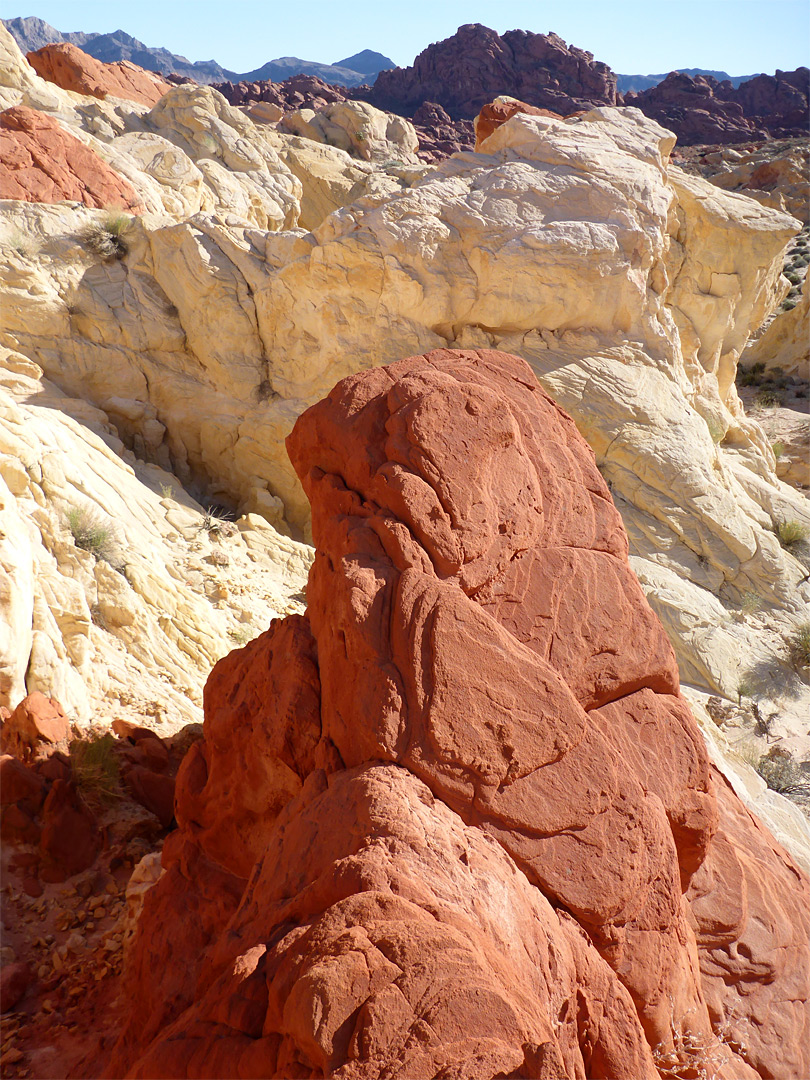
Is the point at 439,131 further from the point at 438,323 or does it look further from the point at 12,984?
the point at 12,984

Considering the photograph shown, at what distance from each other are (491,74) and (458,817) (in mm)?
58025

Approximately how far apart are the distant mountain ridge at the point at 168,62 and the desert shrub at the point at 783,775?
3648 inches

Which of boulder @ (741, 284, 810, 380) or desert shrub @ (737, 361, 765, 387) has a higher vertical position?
boulder @ (741, 284, 810, 380)

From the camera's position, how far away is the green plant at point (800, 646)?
895cm

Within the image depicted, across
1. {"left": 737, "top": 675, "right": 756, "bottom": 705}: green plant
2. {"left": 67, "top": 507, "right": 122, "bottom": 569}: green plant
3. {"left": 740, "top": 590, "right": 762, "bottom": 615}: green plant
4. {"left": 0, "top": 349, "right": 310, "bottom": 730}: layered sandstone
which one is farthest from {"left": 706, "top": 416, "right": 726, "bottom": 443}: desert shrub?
{"left": 67, "top": 507, "right": 122, "bottom": 569}: green plant

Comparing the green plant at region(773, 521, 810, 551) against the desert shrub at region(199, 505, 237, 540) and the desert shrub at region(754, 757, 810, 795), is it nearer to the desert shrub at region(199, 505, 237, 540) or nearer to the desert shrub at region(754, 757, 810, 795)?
the desert shrub at region(754, 757, 810, 795)

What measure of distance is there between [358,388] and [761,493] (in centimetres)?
917

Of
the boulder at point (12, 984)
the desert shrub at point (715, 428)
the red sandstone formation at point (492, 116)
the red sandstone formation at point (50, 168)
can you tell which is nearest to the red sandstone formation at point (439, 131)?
the red sandstone formation at point (492, 116)

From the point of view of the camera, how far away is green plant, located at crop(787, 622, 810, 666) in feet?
29.4

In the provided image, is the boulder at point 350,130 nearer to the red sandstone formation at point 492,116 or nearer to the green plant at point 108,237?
the red sandstone formation at point 492,116

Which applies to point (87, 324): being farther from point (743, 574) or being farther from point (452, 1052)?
point (452, 1052)

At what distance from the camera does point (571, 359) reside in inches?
400

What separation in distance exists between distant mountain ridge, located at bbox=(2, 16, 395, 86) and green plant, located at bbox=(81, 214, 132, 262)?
281 ft

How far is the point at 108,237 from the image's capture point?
10609mm
